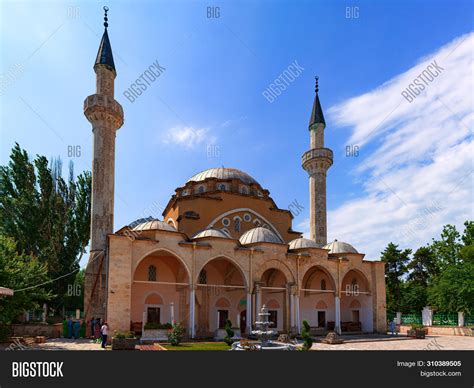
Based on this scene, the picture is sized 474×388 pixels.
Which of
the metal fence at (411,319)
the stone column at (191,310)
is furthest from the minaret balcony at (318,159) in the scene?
the stone column at (191,310)

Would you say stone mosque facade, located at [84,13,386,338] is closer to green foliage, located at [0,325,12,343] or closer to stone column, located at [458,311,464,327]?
green foliage, located at [0,325,12,343]

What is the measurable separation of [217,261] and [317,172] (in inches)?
350

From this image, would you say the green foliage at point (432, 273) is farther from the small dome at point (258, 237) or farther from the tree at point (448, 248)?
the small dome at point (258, 237)

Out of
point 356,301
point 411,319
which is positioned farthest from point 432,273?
point 356,301

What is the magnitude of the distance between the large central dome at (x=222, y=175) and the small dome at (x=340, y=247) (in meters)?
6.45

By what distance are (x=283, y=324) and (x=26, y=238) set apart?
14642 mm

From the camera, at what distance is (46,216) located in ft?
78.8

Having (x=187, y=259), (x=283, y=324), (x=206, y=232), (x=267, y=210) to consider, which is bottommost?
(x=283, y=324)

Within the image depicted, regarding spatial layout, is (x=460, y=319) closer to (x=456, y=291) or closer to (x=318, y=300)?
(x=456, y=291)

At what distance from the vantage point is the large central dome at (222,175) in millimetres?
25188

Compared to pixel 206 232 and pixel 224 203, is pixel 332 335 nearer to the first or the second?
pixel 206 232
